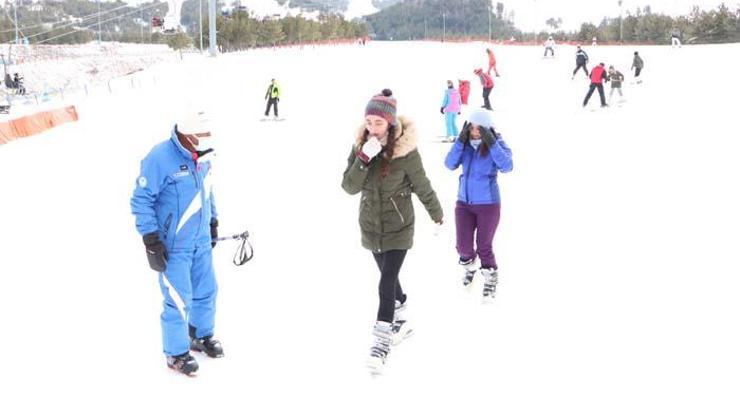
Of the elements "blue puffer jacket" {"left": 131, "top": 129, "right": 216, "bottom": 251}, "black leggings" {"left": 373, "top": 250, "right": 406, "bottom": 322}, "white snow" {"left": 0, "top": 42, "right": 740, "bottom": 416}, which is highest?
"blue puffer jacket" {"left": 131, "top": 129, "right": 216, "bottom": 251}

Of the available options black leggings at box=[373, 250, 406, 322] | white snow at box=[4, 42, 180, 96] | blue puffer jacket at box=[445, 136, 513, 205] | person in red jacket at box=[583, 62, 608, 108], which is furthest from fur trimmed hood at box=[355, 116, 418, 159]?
white snow at box=[4, 42, 180, 96]

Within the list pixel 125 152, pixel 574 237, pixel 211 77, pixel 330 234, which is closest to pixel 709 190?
pixel 574 237

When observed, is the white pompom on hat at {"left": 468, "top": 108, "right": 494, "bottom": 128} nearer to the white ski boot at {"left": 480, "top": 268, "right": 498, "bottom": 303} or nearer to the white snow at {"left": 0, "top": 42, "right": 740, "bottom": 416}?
the white ski boot at {"left": 480, "top": 268, "right": 498, "bottom": 303}

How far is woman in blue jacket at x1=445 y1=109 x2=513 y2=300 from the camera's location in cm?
571

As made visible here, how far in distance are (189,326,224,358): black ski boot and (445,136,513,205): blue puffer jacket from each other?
7.47 feet

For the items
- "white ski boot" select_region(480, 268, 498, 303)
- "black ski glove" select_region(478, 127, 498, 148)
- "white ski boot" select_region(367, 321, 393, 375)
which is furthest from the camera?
"white ski boot" select_region(480, 268, 498, 303)

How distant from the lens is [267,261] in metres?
7.37

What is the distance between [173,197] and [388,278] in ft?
4.65

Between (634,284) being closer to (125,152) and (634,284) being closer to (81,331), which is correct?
(81,331)

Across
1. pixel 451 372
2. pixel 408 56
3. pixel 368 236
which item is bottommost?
pixel 451 372

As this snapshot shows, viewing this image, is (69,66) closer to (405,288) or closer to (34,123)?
(34,123)

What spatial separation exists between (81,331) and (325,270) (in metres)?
2.41

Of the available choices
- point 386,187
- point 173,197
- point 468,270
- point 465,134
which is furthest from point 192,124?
point 468,270

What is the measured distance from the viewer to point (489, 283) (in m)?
6.04
